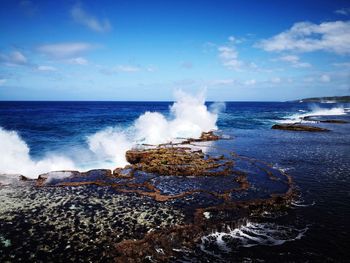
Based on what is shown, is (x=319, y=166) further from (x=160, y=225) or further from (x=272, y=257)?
(x=160, y=225)

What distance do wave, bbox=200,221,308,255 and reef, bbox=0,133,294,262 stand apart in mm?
378

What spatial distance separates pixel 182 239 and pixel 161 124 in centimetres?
2921

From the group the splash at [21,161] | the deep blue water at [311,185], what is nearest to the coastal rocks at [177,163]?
the deep blue water at [311,185]

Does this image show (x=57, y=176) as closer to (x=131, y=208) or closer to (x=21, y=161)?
(x=21, y=161)

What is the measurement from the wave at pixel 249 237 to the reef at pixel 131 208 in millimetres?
378

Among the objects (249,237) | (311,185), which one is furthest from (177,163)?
(249,237)

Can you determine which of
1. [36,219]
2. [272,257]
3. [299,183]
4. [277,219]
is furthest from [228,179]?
[36,219]

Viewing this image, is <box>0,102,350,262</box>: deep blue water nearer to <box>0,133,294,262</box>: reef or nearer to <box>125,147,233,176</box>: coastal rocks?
<box>0,133,294,262</box>: reef

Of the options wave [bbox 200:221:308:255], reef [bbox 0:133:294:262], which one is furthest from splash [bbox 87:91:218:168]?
wave [bbox 200:221:308:255]

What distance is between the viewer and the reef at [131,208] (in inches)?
348

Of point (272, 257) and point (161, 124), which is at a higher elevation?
point (161, 124)

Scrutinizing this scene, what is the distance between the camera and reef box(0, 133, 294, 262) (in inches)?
348

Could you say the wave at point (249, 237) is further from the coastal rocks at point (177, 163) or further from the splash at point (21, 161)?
the splash at point (21, 161)

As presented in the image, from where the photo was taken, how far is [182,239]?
9422 millimetres
